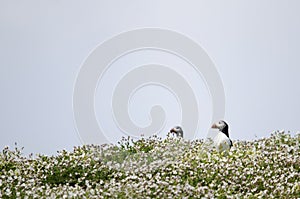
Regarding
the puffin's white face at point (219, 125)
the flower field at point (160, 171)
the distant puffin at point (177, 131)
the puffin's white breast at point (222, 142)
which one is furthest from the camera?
the distant puffin at point (177, 131)

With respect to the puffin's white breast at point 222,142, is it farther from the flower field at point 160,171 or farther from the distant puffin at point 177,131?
the distant puffin at point 177,131

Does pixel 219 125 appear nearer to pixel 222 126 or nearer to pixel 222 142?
pixel 222 126

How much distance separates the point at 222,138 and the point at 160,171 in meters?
2.54

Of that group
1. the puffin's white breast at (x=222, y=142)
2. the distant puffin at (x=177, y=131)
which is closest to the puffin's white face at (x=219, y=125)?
the puffin's white breast at (x=222, y=142)

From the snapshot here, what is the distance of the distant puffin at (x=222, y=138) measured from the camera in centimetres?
1530

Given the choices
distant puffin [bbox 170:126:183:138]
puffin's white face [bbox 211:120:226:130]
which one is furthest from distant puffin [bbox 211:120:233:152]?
distant puffin [bbox 170:126:183:138]

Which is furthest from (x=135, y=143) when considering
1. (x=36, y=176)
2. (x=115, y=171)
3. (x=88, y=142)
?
(x=36, y=176)

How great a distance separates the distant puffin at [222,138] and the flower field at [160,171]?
0.77 ft

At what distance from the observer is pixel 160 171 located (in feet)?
45.1

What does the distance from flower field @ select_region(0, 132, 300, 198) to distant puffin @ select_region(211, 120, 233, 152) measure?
0.24m

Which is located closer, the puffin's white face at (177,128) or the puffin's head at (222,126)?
the puffin's head at (222,126)

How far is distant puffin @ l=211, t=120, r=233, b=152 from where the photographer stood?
15297mm

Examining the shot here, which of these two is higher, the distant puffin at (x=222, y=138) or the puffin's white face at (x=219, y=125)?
the puffin's white face at (x=219, y=125)

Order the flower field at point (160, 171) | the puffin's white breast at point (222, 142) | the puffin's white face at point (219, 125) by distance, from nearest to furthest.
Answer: the flower field at point (160, 171), the puffin's white breast at point (222, 142), the puffin's white face at point (219, 125)
